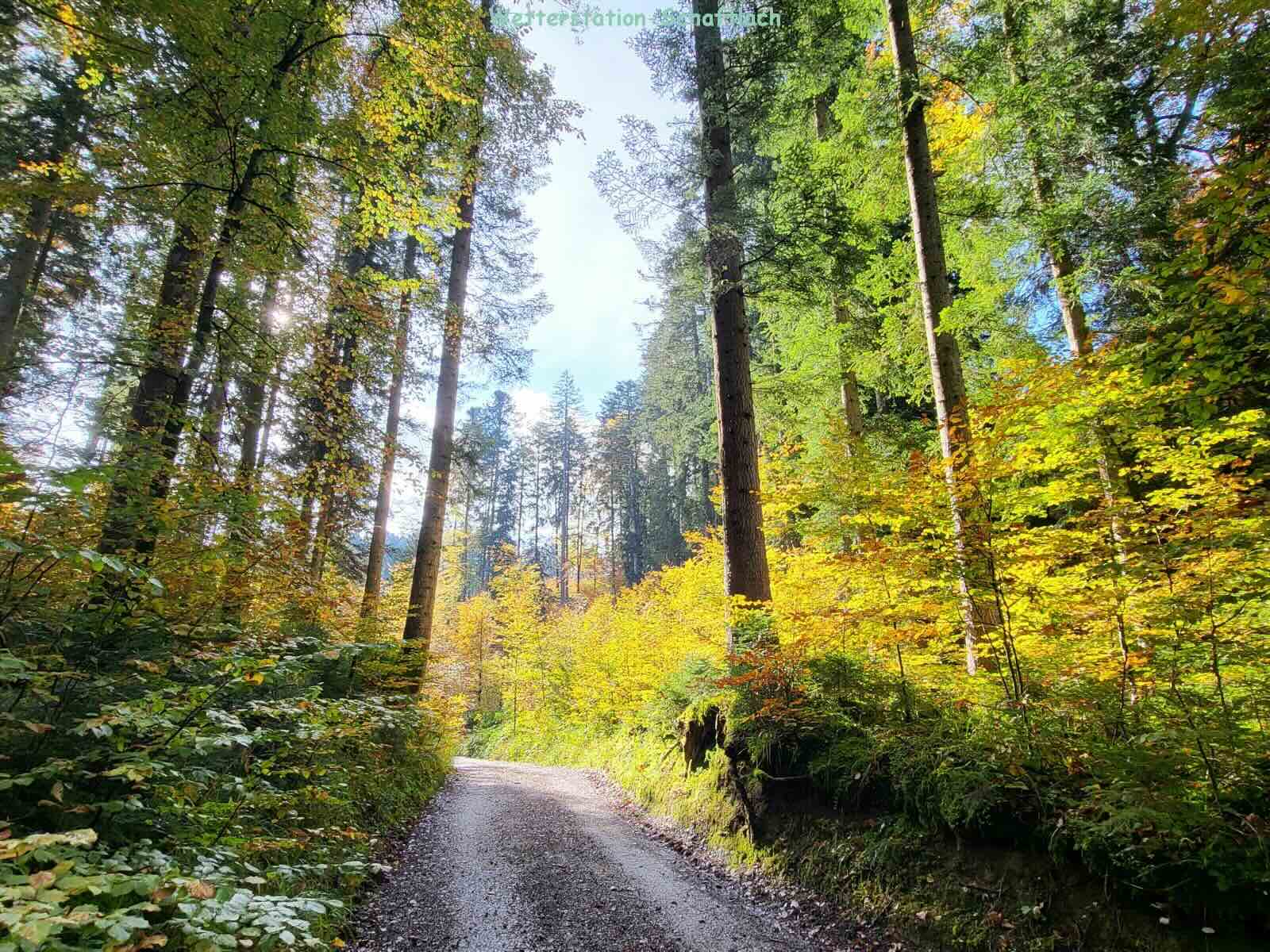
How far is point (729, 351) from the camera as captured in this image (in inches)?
316

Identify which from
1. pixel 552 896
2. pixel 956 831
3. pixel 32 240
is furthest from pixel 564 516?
pixel 956 831

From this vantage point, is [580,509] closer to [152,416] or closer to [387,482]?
[387,482]

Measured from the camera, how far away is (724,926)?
178 inches

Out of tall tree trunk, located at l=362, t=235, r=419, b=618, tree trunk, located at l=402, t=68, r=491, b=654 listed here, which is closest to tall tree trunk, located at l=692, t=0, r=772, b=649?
tree trunk, located at l=402, t=68, r=491, b=654

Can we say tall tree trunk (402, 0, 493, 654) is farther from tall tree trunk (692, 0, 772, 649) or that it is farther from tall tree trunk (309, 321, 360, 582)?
tall tree trunk (692, 0, 772, 649)

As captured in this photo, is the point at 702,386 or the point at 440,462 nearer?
the point at 440,462

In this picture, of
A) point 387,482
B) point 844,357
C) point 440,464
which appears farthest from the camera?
point 387,482

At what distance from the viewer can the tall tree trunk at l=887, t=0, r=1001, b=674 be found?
201 inches

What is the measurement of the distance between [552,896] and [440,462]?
24.9 ft

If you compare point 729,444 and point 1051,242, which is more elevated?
point 1051,242

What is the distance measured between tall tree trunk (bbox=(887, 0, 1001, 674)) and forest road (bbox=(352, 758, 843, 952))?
3398mm

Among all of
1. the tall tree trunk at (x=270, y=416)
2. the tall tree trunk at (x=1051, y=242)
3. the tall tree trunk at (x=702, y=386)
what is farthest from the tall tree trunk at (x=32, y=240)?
the tall tree trunk at (x=702, y=386)

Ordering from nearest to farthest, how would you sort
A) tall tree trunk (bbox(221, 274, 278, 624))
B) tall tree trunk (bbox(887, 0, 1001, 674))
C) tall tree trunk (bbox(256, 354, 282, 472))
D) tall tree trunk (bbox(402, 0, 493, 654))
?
1. tall tree trunk (bbox(221, 274, 278, 624))
2. tall tree trunk (bbox(887, 0, 1001, 674))
3. tall tree trunk (bbox(256, 354, 282, 472))
4. tall tree trunk (bbox(402, 0, 493, 654))

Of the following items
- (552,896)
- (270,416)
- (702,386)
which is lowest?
(552,896)
